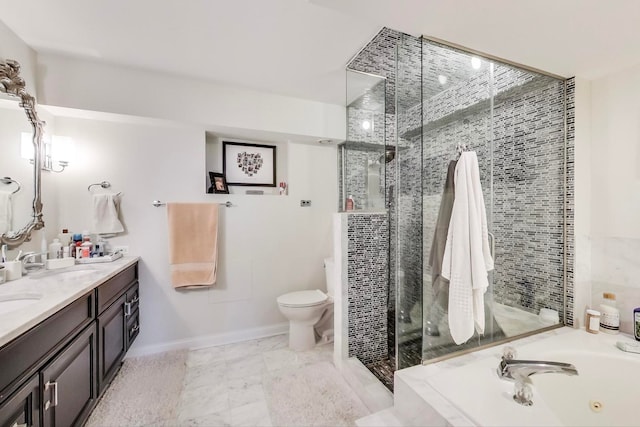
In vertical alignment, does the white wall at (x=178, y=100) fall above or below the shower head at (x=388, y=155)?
above

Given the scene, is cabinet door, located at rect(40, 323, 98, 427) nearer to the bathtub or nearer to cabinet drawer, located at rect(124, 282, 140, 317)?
cabinet drawer, located at rect(124, 282, 140, 317)

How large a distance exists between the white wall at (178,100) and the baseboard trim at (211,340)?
1.93 m

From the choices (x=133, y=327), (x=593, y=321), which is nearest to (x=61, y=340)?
(x=133, y=327)

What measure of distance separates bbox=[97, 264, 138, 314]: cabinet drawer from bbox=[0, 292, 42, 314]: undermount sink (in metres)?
0.28

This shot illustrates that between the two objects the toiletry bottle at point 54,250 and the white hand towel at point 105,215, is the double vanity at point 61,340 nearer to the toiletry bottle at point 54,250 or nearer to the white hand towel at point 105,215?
the toiletry bottle at point 54,250

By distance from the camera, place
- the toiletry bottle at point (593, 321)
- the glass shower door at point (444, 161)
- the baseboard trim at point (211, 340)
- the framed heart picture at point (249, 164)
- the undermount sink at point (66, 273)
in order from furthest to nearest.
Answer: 1. the framed heart picture at point (249, 164)
2. the baseboard trim at point (211, 340)
3. the toiletry bottle at point (593, 321)
4. the undermount sink at point (66, 273)
5. the glass shower door at point (444, 161)

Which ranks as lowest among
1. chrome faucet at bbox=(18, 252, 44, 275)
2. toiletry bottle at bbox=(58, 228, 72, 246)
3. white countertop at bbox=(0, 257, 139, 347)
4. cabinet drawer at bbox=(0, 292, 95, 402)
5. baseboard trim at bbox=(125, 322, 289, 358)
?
baseboard trim at bbox=(125, 322, 289, 358)

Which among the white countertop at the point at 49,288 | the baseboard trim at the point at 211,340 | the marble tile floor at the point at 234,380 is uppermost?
the white countertop at the point at 49,288

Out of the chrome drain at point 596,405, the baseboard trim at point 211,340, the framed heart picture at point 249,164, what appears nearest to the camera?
the chrome drain at point 596,405

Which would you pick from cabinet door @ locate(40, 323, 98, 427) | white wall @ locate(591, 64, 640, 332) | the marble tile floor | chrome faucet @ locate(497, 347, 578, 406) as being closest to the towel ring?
cabinet door @ locate(40, 323, 98, 427)

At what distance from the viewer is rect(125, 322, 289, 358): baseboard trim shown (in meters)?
2.28

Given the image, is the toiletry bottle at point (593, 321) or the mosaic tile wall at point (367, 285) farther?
the mosaic tile wall at point (367, 285)

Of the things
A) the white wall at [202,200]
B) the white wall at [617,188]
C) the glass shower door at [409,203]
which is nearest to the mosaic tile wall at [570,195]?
the white wall at [617,188]

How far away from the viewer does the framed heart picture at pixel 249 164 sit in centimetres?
266
